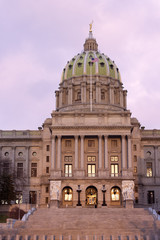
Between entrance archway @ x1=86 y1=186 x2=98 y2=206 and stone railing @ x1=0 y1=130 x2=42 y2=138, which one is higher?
stone railing @ x1=0 y1=130 x2=42 y2=138

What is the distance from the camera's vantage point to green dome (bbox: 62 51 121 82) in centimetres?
10338

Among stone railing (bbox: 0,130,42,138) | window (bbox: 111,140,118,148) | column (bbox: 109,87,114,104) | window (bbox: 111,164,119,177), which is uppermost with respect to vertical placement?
column (bbox: 109,87,114,104)

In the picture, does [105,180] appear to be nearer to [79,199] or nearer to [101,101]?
[79,199]

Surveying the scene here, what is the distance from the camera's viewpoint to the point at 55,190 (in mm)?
72750

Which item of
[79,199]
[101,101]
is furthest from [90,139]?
[101,101]

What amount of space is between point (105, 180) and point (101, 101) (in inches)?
1139

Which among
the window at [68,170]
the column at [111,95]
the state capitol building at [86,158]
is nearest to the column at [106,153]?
the state capitol building at [86,158]

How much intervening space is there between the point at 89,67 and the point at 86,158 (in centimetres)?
3371

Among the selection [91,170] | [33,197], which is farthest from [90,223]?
[33,197]

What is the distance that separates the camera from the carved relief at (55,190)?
2837 inches

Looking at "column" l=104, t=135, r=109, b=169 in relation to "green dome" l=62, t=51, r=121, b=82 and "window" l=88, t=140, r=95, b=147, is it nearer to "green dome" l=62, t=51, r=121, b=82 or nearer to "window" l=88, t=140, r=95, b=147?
"window" l=88, t=140, r=95, b=147

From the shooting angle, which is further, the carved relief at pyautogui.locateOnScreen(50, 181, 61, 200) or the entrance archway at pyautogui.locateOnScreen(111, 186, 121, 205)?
the entrance archway at pyautogui.locateOnScreen(111, 186, 121, 205)

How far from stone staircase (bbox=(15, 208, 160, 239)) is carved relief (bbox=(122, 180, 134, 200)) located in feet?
39.3

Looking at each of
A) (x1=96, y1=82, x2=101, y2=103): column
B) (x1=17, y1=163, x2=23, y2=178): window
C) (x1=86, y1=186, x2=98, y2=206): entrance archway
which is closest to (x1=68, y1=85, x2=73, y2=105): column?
(x1=96, y1=82, x2=101, y2=103): column
